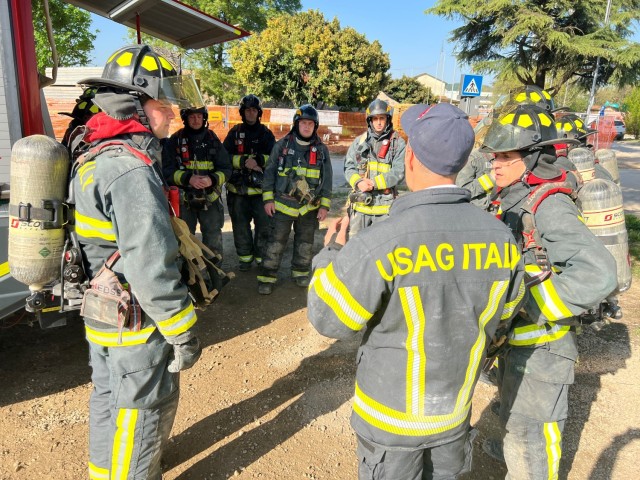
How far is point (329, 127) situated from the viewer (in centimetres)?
1898

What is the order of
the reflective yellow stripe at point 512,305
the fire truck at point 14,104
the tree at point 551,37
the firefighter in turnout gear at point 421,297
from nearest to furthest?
the firefighter in turnout gear at point 421,297
the reflective yellow stripe at point 512,305
the fire truck at point 14,104
the tree at point 551,37

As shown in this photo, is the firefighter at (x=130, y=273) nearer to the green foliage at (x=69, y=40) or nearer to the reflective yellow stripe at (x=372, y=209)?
the reflective yellow stripe at (x=372, y=209)

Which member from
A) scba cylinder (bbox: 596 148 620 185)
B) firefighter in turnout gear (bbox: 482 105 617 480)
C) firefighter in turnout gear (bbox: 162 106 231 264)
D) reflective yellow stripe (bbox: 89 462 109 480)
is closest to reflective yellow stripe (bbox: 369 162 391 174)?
firefighter in turnout gear (bbox: 162 106 231 264)

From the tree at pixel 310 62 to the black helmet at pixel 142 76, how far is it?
20937mm

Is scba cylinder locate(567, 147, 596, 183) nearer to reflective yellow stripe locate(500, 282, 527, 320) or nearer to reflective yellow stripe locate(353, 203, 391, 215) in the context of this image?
reflective yellow stripe locate(353, 203, 391, 215)

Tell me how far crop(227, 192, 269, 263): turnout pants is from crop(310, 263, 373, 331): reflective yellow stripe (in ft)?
14.5

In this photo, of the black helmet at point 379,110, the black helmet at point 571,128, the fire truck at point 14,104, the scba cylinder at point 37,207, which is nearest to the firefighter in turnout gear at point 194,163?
the black helmet at point 379,110

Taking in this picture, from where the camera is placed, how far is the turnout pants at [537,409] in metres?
2.19

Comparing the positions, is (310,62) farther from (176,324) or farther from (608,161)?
(176,324)

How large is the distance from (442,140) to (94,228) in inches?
59.2

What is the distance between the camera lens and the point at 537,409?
2.21 meters

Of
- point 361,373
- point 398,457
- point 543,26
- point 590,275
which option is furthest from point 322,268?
point 543,26

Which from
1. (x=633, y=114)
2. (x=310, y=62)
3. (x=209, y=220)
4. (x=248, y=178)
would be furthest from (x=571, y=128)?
(x=633, y=114)

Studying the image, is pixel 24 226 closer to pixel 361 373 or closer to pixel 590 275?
pixel 361 373
